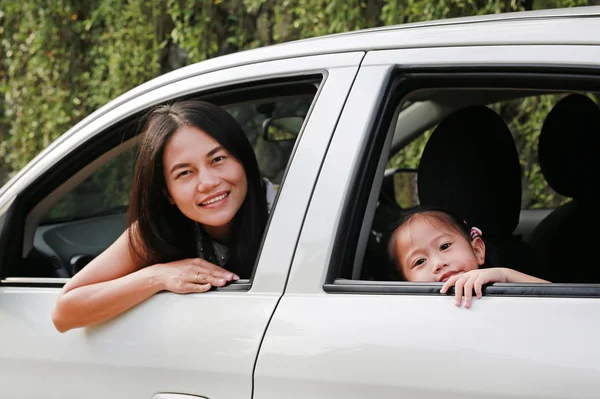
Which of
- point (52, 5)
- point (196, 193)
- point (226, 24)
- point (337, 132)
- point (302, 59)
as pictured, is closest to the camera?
point (337, 132)

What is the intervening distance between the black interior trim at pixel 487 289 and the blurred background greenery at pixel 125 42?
10.4 ft

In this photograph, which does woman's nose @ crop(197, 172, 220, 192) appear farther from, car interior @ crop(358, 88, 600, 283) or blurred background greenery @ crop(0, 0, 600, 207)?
blurred background greenery @ crop(0, 0, 600, 207)

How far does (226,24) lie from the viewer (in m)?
6.90

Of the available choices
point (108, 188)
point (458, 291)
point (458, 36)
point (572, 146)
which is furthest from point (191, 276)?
point (108, 188)

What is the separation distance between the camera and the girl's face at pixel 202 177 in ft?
7.29

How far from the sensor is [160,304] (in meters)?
2.07

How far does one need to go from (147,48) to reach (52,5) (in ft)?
3.84

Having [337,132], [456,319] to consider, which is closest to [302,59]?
[337,132]

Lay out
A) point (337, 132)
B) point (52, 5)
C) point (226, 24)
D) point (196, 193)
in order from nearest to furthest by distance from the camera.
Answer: point (337, 132), point (196, 193), point (226, 24), point (52, 5)

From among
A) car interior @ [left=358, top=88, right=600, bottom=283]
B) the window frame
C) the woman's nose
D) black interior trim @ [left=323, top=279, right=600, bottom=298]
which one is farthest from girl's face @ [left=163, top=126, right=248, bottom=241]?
black interior trim @ [left=323, top=279, right=600, bottom=298]

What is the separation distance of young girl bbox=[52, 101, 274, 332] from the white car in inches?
2.6

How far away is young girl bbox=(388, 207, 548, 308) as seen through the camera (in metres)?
2.06

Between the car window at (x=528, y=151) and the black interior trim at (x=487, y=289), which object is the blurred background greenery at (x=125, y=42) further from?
the black interior trim at (x=487, y=289)

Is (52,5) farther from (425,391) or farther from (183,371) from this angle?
(425,391)
